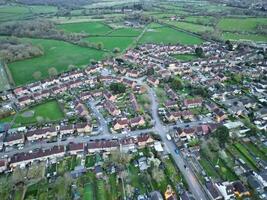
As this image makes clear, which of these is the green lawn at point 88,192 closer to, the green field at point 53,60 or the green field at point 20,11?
the green field at point 53,60

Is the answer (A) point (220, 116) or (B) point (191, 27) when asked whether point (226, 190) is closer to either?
(A) point (220, 116)

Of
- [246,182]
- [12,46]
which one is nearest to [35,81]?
[12,46]

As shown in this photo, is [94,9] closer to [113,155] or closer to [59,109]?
[59,109]

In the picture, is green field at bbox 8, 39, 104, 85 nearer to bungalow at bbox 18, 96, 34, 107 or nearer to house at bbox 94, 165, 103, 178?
bungalow at bbox 18, 96, 34, 107

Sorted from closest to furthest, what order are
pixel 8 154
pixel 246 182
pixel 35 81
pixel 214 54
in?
pixel 246 182, pixel 8 154, pixel 35 81, pixel 214 54

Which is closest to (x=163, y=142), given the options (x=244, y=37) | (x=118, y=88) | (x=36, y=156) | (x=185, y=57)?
(x=36, y=156)

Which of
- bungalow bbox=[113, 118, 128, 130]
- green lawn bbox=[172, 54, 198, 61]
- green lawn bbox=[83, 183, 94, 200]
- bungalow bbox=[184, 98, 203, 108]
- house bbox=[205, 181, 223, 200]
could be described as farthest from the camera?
green lawn bbox=[172, 54, 198, 61]

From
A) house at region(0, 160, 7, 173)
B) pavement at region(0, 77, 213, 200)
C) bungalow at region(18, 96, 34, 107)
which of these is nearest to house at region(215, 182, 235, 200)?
pavement at region(0, 77, 213, 200)

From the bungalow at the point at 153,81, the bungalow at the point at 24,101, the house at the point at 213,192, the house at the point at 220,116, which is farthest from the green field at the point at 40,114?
the house at the point at 213,192
